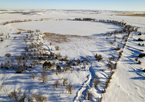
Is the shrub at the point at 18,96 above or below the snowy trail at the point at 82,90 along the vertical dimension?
above

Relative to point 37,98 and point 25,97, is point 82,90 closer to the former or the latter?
point 37,98

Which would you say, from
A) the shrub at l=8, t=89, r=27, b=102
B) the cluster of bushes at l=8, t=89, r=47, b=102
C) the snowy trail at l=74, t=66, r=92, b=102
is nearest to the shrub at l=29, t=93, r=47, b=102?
the cluster of bushes at l=8, t=89, r=47, b=102

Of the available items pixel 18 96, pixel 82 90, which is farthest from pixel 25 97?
pixel 82 90

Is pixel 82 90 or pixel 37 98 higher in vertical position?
pixel 37 98

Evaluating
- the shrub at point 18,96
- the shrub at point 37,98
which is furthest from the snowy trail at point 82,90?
the shrub at point 18,96

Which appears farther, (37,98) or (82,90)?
(82,90)

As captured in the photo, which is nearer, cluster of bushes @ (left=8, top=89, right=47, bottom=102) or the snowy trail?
cluster of bushes @ (left=8, top=89, right=47, bottom=102)

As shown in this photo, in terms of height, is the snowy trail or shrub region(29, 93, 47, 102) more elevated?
shrub region(29, 93, 47, 102)

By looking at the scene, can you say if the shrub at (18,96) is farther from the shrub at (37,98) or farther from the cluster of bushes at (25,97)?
the shrub at (37,98)

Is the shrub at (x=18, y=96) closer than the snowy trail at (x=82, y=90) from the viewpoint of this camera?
Yes

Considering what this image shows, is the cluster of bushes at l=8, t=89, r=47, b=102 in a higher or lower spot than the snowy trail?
higher

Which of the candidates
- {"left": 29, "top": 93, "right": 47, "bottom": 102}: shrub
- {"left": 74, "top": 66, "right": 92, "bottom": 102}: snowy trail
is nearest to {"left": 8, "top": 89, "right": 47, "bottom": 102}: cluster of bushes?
{"left": 29, "top": 93, "right": 47, "bottom": 102}: shrub

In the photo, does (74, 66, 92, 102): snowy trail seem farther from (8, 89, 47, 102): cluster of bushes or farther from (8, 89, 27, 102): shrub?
(8, 89, 27, 102): shrub
